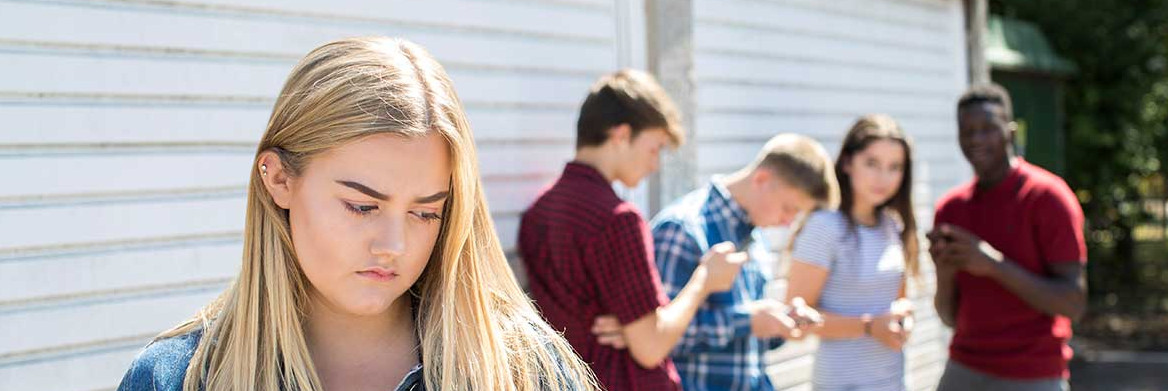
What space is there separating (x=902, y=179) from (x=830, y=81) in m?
1.61

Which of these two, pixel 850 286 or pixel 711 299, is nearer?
pixel 711 299

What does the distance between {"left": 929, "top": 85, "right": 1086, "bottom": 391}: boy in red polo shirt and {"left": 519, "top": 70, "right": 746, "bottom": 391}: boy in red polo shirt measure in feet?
4.52

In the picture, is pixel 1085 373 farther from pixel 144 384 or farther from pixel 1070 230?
pixel 144 384

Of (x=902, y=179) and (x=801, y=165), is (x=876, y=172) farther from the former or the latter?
(x=801, y=165)

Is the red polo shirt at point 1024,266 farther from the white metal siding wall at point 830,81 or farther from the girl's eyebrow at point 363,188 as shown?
the girl's eyebrow at point 363,188

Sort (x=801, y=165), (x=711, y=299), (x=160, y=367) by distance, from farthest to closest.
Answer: (x=801, y=165)
(x=711, y=299)
(x=160, y=367)

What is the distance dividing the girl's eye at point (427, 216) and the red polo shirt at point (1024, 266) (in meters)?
3.29

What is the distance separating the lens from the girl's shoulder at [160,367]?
1.62 meters

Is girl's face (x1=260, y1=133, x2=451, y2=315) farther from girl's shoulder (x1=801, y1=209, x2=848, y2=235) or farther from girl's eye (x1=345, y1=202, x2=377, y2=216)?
girl's shoulder (x1=801, y1=209, x2=848, y2=235)

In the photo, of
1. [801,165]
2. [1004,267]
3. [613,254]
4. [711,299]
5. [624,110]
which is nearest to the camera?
[613,254]

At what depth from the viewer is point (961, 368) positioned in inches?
182

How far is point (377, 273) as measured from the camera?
1.68 meters

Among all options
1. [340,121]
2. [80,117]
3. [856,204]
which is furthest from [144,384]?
[856,204]

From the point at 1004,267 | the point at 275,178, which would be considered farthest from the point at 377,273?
the point at 1004,267
